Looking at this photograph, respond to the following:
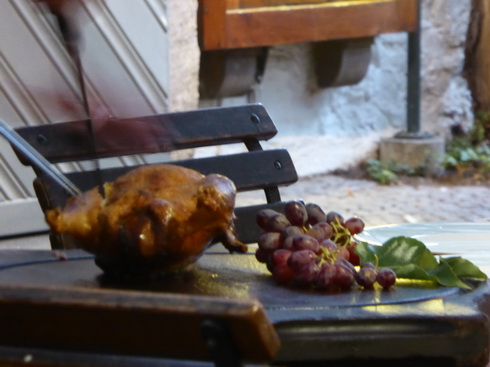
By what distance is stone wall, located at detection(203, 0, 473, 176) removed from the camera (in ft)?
20.1

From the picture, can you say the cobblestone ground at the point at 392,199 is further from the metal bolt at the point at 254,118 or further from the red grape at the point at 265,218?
the red grape at the point at 265,218

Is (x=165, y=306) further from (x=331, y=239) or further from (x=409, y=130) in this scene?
(x=409, y=130)

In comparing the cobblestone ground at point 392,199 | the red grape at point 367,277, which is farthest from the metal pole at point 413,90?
the red grape at point 367,277

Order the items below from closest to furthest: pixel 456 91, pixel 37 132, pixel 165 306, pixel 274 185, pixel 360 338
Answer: pixel 165 306, pixel 360 338, pixel 37 132, pixel 274 185, pixel 456 91

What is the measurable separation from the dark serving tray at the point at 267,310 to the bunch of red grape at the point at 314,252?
0.07 ft

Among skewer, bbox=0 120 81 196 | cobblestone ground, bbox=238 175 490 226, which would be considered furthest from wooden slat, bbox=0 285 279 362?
cobblestone ground, bbox=238 175 490 226

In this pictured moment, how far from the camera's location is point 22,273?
135 centimetres

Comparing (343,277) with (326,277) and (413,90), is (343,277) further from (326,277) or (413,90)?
(413,90)

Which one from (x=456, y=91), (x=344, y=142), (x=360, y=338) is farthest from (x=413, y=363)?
(x=456, y=91)

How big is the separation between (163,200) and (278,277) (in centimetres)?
19

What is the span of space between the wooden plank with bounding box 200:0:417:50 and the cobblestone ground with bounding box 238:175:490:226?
0.92m

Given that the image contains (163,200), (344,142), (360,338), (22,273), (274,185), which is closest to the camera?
(360,338)

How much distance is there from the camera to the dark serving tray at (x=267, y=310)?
80 centimetres

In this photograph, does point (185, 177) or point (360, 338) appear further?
point (185, 177)
